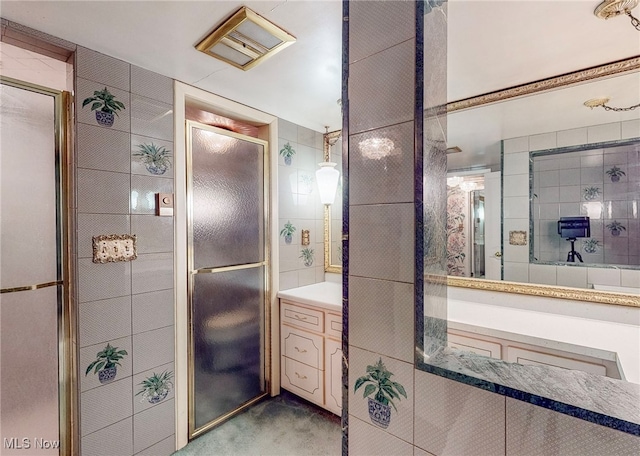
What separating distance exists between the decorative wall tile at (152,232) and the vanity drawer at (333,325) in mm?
1100

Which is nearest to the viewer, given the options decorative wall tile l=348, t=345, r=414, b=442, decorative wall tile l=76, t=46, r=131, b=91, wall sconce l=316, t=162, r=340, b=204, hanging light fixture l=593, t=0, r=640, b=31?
decorative wall tile l=348, t=345, r=414, b=442

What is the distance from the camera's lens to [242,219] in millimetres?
2105

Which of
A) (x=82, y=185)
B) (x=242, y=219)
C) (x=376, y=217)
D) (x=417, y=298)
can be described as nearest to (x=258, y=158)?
(x=242, y=219)

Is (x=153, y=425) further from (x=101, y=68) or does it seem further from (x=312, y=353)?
(x=101, y=68)

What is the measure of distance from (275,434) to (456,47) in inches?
94.6

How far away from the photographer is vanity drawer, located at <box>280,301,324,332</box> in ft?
6.70

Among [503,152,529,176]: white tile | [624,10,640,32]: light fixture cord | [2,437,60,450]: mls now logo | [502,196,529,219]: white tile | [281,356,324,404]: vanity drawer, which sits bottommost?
[281,356,324,404]: vanity drawer

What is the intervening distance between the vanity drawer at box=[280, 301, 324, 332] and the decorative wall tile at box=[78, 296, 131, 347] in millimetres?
1050

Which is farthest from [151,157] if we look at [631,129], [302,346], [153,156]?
[631,129]

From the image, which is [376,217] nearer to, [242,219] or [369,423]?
[369,423]

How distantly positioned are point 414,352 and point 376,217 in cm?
35

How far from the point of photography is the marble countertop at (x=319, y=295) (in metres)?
1.97

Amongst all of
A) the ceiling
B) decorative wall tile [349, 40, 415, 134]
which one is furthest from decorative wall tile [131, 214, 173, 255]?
decorative wall tile [349, 40, 415, 134]

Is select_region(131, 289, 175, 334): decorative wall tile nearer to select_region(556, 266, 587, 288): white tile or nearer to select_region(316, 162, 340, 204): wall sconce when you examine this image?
select_region(316, 162, 340, 204): wall sconce
